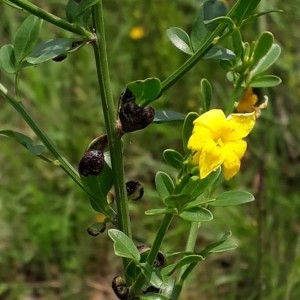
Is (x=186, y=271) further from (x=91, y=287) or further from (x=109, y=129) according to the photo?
(x=91, y=287)

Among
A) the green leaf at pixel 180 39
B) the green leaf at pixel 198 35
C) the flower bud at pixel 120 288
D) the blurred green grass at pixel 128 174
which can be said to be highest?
the green leaf at pixel 198 35

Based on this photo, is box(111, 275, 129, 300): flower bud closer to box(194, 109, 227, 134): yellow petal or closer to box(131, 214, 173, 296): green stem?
box(131, 214, 173, 296): green stem

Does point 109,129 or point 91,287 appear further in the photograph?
point 91,287

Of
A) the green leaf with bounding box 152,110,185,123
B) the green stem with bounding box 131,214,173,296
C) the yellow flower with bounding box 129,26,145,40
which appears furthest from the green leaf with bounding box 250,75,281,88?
the yellow flower with bounding box 129,26,145,40

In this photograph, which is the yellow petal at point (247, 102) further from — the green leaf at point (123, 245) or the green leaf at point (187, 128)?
the green leaf at point (123, 245)

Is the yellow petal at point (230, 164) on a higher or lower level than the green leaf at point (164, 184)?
higher

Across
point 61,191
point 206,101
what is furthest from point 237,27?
point 61,191

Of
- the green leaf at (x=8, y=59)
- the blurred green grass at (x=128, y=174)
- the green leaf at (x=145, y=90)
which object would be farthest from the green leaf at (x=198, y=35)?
the blurred green grass at (x=128, y=174)
